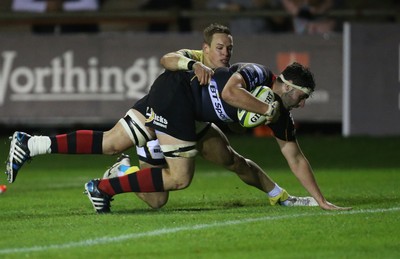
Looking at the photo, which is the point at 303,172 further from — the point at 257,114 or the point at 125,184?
the point at 125,184

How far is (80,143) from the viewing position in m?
9.97

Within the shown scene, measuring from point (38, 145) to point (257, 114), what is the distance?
196 centimetres

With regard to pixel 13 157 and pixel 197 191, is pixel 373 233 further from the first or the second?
pixel 197 191

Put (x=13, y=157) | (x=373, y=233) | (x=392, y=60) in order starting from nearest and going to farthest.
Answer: (x=373, y=233) < (x=13, y=157) < (x=392, y=60)

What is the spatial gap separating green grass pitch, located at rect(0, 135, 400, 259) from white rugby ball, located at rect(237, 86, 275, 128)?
2.44 feet

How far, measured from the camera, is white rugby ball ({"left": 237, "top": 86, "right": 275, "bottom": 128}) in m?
9.31

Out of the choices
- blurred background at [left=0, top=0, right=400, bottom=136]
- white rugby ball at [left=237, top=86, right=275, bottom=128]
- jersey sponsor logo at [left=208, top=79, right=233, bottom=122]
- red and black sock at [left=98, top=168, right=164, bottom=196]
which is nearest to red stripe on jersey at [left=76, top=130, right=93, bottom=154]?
red and black sock at [left=98, top=168, right=164, bottom=196]

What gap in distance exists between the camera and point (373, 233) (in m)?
8.22

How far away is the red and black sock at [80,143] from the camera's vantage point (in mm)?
9953

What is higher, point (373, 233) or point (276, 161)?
point (373, 233)

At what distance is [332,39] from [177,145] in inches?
330

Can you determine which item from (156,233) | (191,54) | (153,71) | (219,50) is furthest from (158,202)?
(153,71)

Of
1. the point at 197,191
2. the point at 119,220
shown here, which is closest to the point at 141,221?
the point at 119,220

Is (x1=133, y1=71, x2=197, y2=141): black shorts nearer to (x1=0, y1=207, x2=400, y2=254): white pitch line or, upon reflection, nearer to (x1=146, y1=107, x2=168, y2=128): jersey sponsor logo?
(x1=146, y1=107, x2=168, y2=128): jersey sponsor logo
